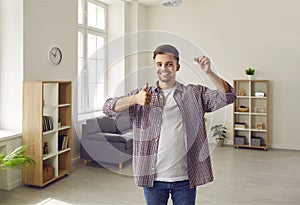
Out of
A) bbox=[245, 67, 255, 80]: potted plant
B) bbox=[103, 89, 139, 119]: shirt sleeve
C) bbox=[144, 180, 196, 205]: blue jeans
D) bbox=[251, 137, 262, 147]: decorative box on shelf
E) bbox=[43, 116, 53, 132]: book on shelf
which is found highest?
bbox=[245, 67, 255, 80]: potted plant

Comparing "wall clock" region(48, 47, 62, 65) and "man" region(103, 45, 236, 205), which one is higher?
"wall clock" region(48, 47, 62, 65)

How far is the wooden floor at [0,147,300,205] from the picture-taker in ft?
11.0

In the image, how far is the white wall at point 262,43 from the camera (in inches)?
234

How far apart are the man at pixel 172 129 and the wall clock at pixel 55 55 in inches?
129

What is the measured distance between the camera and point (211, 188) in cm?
372

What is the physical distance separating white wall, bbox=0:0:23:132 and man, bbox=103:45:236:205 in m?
2.95

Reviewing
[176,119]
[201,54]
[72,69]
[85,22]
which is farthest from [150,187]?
[85,22]

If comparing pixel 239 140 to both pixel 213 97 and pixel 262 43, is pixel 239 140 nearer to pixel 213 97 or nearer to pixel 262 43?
pixel 262 43

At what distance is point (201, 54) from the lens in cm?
132

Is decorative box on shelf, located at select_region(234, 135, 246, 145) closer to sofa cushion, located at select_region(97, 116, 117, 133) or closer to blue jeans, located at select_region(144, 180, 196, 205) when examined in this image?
sofa cushion, located at select_region(97, 116, 117, 133)

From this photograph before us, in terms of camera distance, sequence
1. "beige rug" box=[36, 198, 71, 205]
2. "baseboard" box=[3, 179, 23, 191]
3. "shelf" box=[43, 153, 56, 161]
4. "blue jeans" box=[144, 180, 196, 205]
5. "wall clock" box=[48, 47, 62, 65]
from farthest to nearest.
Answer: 1. "wall clock" box=[48, 47, 62, 65]
2. "shelf" box=[43, 153, 56, 161]
3. "baseboard" box=[3, 179, 23, 191]
4. "beige rug" box=[36, 198, 71, 205]
5. "blue jeans" box=[144, 180, 196, 205]

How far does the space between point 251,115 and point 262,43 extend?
1480 millimetres

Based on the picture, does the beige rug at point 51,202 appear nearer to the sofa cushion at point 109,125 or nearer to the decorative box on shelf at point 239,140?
the sofa cushion at point 109,125

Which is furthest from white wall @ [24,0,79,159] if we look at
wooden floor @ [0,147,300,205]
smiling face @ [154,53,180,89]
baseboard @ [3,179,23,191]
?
smiling face @ [154,53,180,89]
